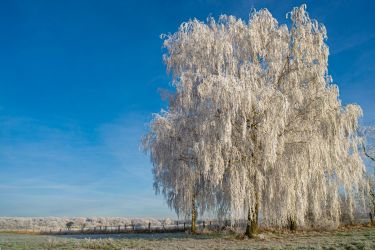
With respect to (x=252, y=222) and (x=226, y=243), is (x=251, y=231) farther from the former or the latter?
(x=226, y=243)

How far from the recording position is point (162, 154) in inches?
958

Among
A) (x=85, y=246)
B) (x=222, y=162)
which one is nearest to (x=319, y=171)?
(x=222, y=162)

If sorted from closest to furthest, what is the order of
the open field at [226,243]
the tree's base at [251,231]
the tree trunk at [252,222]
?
the open field at [226,243] → the tree trunk at [252,222] → the tree's base at [251,231]

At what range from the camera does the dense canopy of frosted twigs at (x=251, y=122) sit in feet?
67.5

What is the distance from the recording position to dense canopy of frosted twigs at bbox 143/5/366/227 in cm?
2056

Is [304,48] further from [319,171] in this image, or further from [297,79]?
[319,171]

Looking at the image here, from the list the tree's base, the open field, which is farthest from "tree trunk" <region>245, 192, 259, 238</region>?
the open field

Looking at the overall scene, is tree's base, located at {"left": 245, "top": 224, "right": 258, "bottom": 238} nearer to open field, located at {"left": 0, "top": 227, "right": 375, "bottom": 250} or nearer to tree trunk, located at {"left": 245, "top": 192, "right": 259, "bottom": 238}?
tree trunk, located at {"left": 245, "top": 192, "right": 259, "bottom": 238}

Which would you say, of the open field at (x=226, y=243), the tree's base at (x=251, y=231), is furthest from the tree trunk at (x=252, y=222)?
the open field at (x=226, y=243)

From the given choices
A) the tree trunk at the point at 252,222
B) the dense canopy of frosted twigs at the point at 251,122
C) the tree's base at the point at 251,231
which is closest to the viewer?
the dense canopy of frosted twigs at the point at 251,122

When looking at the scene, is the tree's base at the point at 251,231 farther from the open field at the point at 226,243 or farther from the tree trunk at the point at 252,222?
the open field at the point at 226,243

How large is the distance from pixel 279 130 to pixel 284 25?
6960 mm

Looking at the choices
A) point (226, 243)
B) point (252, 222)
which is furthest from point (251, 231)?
point (226, 243)

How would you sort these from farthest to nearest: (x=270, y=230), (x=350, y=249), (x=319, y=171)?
(x=270, y=230) < (x=319, y=171) < (x=350, y=249)
